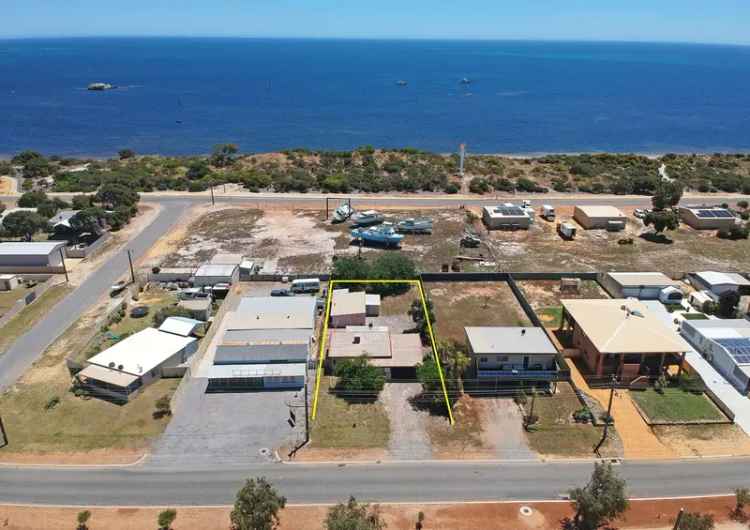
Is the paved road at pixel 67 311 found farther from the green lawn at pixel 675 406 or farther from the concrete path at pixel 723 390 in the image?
the concrete path at pixel 723 390

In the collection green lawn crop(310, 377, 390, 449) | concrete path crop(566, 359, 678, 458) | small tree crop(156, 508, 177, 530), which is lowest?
concrete path crop(566, 359, 678, 458)

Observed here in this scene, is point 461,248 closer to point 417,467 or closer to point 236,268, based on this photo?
point 236,268

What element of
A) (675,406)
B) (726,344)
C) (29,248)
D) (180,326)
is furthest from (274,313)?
(726,344)

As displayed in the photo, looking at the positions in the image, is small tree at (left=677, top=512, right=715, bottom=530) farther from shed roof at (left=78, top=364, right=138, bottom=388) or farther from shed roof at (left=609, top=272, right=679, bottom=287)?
shed roof at (left=78, top=364, right=138, bottom=388)

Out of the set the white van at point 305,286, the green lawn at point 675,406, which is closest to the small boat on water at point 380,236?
the white van at point 305,286

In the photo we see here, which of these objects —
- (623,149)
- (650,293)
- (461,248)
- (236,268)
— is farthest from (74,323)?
(623,149)

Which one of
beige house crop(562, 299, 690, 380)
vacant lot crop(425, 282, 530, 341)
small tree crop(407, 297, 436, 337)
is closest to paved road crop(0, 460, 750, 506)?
beige house crop(562, 299, 690, 380)

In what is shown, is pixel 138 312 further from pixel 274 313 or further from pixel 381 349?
pixel 381 349
